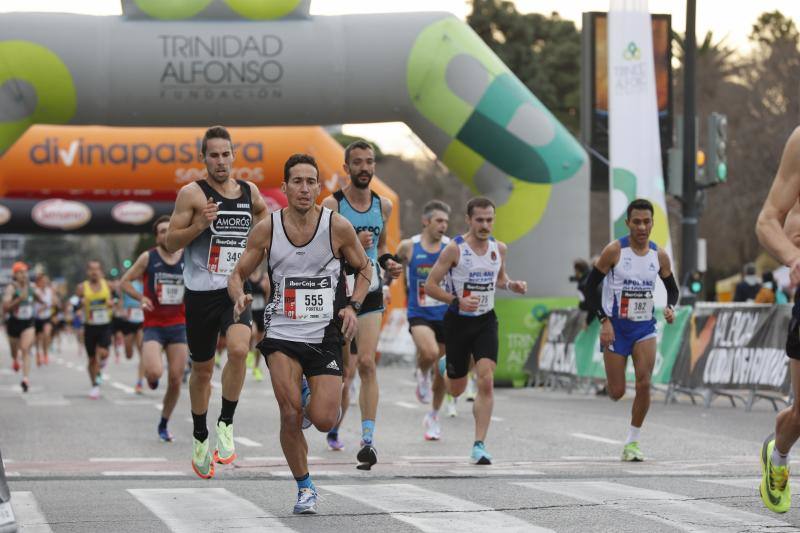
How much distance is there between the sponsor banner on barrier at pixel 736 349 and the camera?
16.0 m

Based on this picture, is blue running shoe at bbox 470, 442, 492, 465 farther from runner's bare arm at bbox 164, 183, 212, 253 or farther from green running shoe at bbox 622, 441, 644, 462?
runner's bare arm at bbox 164, 183, 212, 253

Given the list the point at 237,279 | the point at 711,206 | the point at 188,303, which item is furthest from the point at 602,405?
the point at 711,206

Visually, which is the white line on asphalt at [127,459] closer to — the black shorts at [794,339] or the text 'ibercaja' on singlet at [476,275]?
the text 'ibercaja' on singlet at [476,275]

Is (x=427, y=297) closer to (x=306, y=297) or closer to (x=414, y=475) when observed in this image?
(x=414, y=475)

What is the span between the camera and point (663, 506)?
Result: 7531 millimetres

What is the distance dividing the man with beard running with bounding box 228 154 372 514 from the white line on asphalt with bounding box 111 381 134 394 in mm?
14010

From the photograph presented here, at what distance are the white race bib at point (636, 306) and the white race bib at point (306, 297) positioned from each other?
4.07 meters

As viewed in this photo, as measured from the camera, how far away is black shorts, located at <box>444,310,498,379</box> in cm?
1108

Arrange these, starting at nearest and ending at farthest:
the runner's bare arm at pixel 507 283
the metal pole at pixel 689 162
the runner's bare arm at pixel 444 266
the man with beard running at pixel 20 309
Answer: the runner's bare arm at pixel 507 283 < the runner's bare arm at pixel 444 266 < the metal pole at pixel 689 162 < the man with beard running at pixel 20 309

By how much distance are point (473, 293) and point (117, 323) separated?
37.5 feet

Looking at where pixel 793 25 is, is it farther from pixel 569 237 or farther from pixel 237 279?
pixel 237 279

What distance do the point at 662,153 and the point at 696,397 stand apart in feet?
15.0

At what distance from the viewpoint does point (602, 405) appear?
1792cm

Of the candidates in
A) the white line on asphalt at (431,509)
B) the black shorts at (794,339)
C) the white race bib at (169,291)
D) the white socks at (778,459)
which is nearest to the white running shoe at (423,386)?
the white race bib at (169,291)
